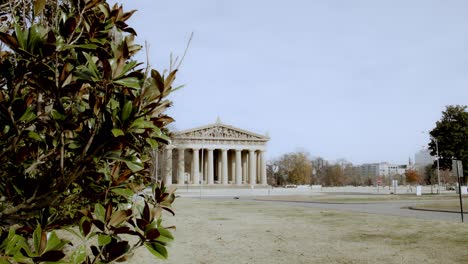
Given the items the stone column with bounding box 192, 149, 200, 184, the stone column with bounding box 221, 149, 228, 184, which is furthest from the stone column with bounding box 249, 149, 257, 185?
the stone column with bounding box 192, 149, 200, 184

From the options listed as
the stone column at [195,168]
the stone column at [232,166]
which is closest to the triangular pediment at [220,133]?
the stone column at [195,168]

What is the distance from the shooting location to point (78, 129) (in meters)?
2.52

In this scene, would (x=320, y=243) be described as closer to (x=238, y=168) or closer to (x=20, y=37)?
(x=20, y=37)

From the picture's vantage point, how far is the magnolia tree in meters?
2.10

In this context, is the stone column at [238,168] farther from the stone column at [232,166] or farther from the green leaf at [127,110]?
the green leaf at [127,110]

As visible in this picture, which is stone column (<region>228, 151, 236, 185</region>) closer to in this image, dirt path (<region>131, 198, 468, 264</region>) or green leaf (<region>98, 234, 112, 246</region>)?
dirt path (<region>131, 198, 468, 264</region>)

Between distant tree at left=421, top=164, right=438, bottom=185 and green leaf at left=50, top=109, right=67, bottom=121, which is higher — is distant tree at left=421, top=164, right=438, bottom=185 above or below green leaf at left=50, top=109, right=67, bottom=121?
below

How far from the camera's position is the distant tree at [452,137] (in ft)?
206

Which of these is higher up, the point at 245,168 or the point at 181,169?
the point at 245,168

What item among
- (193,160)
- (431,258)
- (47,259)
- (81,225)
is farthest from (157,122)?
(193,160)

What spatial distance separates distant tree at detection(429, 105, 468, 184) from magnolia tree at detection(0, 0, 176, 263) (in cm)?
6959


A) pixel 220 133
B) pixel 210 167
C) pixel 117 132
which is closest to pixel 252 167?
pixel 210 167

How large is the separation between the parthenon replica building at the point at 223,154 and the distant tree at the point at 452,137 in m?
39.3

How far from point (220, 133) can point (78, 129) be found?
293ft
